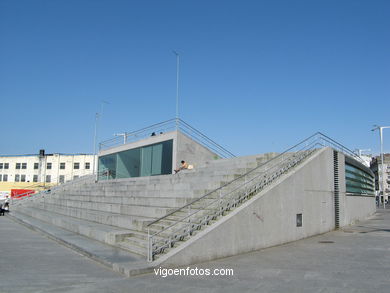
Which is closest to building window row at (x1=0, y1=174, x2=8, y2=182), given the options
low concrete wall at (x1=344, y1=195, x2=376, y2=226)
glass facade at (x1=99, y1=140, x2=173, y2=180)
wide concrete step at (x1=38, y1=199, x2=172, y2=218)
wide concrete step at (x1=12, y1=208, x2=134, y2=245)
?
glass facade at (x1=99, y1=140, x2=173, y2=180)

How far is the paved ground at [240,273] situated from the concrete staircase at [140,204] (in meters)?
1.57

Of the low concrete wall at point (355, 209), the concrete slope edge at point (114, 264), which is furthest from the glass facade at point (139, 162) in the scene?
the low concrete wall at point (355, 209)

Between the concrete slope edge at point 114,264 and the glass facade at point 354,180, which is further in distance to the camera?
the glass facade at point 354,180

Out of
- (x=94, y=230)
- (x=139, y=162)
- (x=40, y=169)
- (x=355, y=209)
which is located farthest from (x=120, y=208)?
(x=40, y=169)

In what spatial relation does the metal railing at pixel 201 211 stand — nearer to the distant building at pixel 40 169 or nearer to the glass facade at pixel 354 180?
the glass facade at pixel 354 180

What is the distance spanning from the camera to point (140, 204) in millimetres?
14297

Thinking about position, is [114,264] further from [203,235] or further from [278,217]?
[278,217]

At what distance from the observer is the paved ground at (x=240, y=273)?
6.50m

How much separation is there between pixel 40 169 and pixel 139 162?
194ft

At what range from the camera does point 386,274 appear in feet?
24.5

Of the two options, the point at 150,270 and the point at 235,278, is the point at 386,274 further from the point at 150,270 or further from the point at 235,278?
the point at 150,270

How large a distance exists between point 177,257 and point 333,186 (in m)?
9.82

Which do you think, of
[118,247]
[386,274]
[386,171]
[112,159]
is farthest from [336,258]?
[386,171]

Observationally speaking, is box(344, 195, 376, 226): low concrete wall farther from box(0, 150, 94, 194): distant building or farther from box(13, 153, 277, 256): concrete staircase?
box(0, 150, 94, 194): distant building
